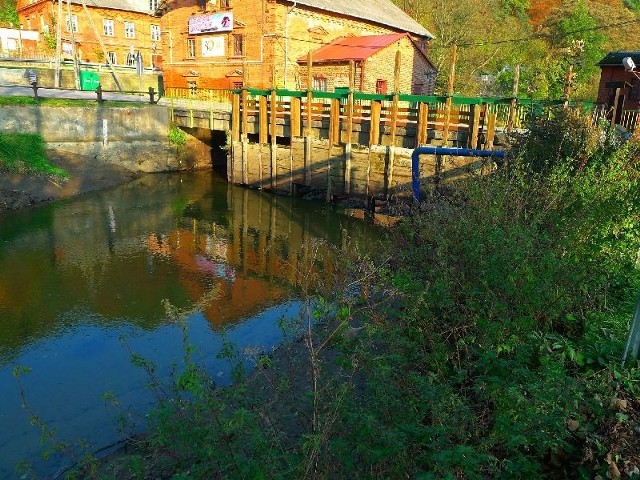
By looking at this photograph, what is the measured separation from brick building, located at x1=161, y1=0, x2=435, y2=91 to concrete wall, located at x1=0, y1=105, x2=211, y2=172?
4.81m

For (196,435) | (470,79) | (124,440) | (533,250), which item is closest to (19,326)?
(124,440)

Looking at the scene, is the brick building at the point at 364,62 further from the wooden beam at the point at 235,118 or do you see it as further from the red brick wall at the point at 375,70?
the wooden beam at the point at 235,118

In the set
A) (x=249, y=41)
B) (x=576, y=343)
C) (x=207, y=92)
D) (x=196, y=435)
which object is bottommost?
(x=196, y=435)

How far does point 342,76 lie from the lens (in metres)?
27.8

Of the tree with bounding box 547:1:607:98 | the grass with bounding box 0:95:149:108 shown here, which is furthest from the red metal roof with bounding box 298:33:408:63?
the tree with bounding box 547:1:607:98

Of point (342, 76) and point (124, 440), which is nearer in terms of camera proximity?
point (124, 440)

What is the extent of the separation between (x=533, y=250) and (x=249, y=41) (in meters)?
25.6

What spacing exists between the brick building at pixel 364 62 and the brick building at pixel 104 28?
17927mm

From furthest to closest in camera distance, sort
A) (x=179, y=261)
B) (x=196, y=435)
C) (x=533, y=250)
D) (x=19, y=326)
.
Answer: (x=179, y=261) → (x=19, y=326) → (x=533, y=250) → (x=196, y=435)

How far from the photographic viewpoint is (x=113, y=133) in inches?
874

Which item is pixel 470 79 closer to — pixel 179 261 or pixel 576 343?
pixel 179 261

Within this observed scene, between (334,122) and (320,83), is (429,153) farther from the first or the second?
(320,83)

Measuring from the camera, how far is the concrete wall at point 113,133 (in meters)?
20.2

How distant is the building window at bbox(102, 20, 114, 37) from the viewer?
137ft
